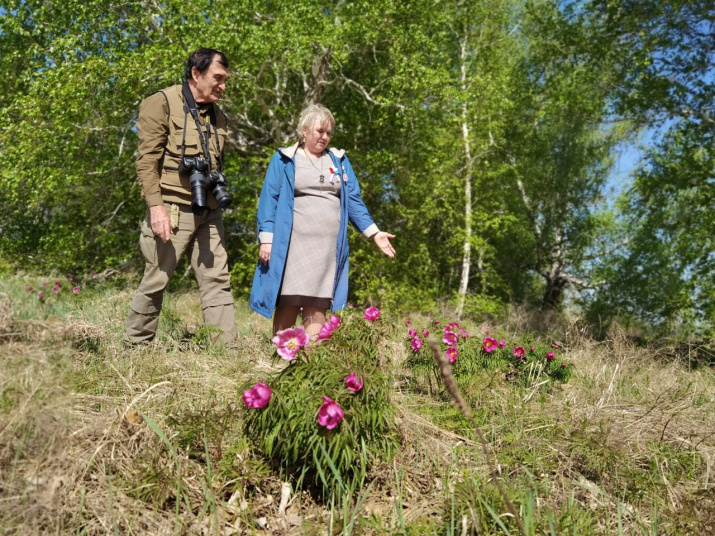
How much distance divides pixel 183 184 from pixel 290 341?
74.6 inches

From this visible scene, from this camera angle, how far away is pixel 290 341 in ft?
6.89

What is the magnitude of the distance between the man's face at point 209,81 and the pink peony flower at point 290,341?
2038 millimetres

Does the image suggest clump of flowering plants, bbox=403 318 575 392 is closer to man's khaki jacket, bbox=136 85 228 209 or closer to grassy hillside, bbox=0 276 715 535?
grassy hillside, bbox=0 276 715 535

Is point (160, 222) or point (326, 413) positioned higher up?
point (160, 222)

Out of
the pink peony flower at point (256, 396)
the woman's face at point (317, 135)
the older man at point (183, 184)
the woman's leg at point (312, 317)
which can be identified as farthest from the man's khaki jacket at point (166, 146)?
the pink peony flower at point (256, 396)

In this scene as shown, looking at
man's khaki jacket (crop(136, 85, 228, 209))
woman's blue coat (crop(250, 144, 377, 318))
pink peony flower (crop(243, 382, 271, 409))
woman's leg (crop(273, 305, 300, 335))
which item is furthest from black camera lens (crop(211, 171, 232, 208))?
pink peony flower (crop(243, 382, 271, 409))

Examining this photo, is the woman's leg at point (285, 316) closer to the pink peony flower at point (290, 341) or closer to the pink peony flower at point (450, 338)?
the pink peony flower at point (450, 338)

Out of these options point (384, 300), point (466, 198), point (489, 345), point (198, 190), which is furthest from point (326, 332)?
point (466, 198)

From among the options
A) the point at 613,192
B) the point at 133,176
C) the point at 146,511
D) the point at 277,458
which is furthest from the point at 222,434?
the point at 613,192

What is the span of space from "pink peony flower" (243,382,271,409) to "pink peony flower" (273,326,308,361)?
0.18 metres

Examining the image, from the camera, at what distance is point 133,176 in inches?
361

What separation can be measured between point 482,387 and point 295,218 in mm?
1546

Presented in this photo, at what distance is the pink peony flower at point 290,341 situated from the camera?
2.07m

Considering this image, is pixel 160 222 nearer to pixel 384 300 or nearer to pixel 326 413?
pixel 326 413
